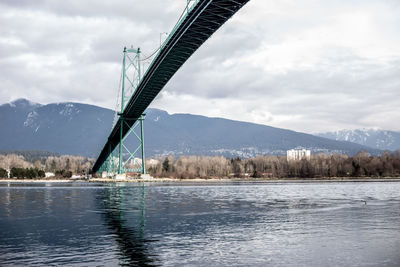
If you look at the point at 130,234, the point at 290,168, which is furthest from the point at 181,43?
the point at 290,168

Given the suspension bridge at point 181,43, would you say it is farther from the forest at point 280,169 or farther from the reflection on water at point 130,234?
the forest at point 280,169

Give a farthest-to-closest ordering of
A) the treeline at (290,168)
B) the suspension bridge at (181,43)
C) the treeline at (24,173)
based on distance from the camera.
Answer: the treeline at (24,173), the treeline at (290,168), the suspension bridge at (181,43)

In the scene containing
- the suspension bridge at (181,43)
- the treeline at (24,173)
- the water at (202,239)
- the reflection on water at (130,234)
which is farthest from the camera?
the treeline at (24,173)

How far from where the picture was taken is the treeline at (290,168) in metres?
101

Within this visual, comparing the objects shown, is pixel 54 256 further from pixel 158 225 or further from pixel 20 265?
pixel 158 225

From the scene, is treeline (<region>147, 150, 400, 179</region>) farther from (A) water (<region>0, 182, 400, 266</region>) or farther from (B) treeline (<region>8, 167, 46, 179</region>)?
(A) water (<region>0, 182, 400, 266</region>)

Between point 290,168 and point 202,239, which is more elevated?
point 290,168

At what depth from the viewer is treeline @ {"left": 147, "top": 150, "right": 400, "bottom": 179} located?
333 ft

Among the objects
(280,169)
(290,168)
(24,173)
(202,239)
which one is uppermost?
(24,173)

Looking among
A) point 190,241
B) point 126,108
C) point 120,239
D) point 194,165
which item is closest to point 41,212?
point 120,239

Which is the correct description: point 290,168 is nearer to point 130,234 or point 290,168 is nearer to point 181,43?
point 181,43

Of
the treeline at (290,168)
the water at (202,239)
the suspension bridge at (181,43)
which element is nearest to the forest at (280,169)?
the treeline at (290,168)

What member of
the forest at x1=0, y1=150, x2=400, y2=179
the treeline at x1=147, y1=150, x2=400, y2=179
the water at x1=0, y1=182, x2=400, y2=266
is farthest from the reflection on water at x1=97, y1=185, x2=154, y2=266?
the treeline at x1=147, y1=150, x2=400, y2=179

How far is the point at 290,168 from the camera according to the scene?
113375mm
